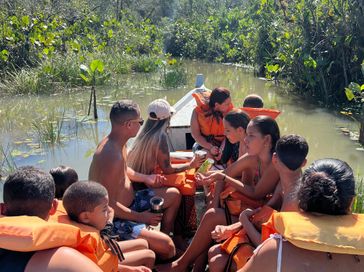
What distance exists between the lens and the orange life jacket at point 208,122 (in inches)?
196

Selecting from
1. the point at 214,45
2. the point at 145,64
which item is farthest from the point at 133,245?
the point at 214,45

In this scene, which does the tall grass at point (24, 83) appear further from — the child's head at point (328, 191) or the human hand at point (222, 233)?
the child's head at point (328, 191)

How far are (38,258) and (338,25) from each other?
31.3 feet

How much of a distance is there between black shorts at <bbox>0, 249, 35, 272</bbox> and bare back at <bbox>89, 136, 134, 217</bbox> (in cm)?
144

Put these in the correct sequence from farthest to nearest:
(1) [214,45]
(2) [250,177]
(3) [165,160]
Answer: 1. (1) [214,45]
2. (3) [165,160]
3. (2) [250,177]

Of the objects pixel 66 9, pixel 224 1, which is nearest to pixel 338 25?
pixel 66 9

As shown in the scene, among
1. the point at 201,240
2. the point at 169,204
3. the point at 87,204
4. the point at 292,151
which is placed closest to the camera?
the point at 87,204

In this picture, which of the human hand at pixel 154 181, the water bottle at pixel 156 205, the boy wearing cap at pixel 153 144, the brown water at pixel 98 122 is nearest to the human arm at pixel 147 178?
the human hand at pixel 154 181

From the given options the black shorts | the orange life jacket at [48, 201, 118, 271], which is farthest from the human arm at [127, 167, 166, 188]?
the black shorts

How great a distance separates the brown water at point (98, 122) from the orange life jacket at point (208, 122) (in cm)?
218

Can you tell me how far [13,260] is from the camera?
1739 millimetres

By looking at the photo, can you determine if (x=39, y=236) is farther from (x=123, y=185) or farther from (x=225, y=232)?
(x=123, y=185)

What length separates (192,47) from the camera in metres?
22.9

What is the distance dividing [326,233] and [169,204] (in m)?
2.12
